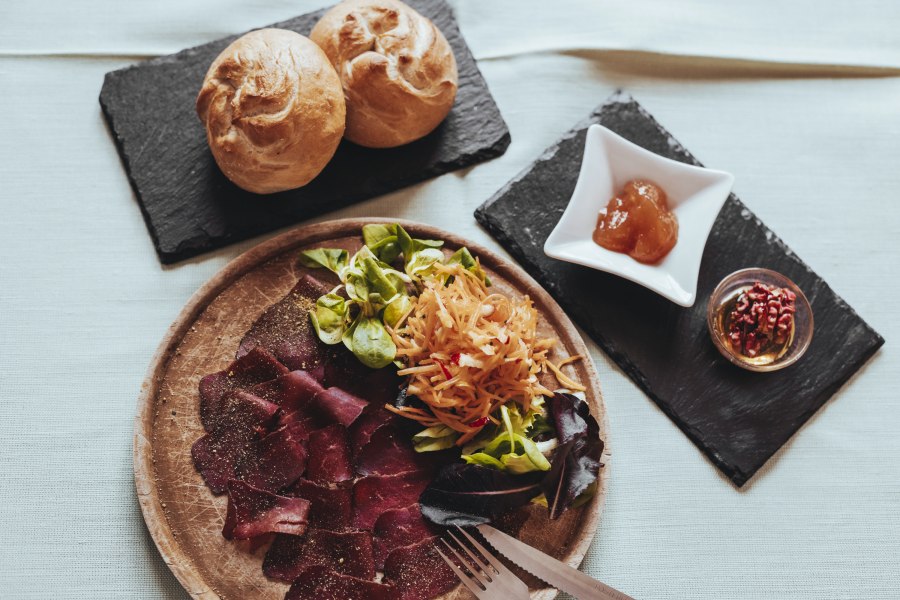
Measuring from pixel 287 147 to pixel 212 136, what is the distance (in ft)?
1.01

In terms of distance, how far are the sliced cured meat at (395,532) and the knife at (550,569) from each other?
222 mm

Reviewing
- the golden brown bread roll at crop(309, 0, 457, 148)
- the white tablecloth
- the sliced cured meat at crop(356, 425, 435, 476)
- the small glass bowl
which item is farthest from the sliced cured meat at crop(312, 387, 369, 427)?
the small glass bowl

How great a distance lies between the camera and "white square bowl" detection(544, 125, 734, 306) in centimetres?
305

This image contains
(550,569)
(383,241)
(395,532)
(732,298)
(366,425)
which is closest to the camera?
(550,569)

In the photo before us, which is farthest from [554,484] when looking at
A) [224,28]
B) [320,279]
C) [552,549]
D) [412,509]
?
[224,28]

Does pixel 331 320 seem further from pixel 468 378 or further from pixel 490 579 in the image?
pixel 490 579

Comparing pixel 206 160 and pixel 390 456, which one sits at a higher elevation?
pixel 206 160

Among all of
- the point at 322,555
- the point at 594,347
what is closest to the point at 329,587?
the point at 322,555

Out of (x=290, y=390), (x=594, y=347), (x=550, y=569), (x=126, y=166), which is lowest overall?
(x=550, y=569)

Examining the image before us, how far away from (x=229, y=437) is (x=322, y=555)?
555 mm

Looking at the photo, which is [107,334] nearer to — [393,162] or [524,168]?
[393,162]

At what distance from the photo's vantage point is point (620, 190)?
10.6 feet

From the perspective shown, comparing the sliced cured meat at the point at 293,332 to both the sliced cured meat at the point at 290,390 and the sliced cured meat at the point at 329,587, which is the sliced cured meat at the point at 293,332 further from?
the sliced cured meat at the point at 329,587

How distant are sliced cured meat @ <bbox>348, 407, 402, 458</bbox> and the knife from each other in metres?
0.53
